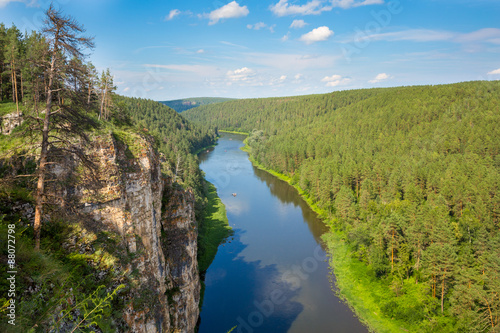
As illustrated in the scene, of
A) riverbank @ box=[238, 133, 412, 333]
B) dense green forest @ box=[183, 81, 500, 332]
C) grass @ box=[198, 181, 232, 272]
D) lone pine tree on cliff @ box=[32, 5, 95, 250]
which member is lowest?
riverbank @ box=[238, 133, 412, 333]

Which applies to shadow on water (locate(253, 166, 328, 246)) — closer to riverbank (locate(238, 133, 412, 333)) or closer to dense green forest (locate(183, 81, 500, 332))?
dense green forest (locate(183, 81, 500, 332))

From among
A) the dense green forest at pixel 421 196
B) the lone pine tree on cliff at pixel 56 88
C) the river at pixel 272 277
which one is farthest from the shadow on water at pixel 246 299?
the lone pine tree on cliff at pixel 56 88

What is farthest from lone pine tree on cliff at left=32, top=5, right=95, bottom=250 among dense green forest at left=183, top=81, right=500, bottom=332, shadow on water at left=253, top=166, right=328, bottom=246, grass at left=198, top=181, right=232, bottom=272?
shadow on water at left=253, top=166, right=328, bottom=246

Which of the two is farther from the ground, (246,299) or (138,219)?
(138,219)

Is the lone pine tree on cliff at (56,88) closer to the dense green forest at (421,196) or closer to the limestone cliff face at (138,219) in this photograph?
the limestone cliff face at (138,219)

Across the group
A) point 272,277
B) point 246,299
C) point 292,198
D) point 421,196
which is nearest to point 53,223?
point 246,299

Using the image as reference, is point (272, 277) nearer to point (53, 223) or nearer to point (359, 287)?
point (359, 287)

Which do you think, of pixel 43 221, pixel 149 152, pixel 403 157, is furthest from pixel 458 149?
pixel 43 221
